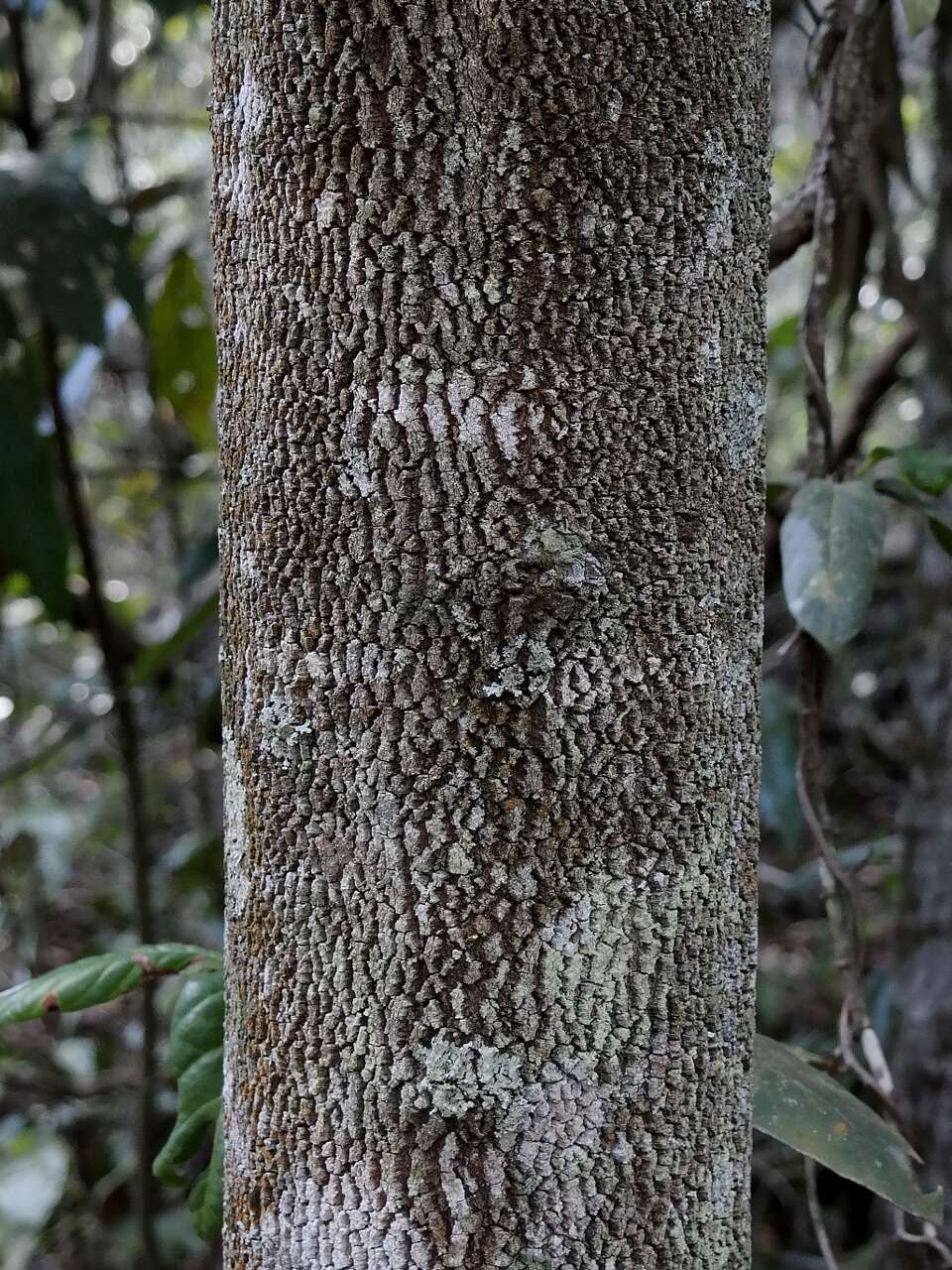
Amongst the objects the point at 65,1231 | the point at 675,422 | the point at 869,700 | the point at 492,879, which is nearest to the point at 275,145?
the point at 675,422

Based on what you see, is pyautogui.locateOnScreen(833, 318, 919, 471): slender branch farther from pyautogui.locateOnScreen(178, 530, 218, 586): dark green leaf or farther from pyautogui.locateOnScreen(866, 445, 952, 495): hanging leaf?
pyautogui.locateOnScreen(178, 530, 218, 586): dark green leaf

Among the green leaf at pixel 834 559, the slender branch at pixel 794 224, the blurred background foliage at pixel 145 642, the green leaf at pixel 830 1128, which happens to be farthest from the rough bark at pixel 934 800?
the green leaf at pixel 830 1128

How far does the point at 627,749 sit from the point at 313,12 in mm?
293

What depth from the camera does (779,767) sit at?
5.35ft

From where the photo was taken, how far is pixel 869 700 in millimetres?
2857

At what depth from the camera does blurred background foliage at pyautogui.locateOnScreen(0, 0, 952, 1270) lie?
1307 mm

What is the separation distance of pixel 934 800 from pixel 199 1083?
986 mm

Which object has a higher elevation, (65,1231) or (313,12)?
(313,12)

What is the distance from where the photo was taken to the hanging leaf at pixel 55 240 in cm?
127

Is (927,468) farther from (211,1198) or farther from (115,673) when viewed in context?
(115,673)

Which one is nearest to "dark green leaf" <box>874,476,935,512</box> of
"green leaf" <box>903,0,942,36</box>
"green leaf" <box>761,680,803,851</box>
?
"green leaf" <box>903,0,942,36</box>

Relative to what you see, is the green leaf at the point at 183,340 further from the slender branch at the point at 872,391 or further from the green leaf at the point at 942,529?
the green leaf at the point at 942,529

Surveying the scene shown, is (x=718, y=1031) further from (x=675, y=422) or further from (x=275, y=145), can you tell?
(x=275, y=145)

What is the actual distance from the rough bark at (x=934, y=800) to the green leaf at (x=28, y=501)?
3.25 ft
